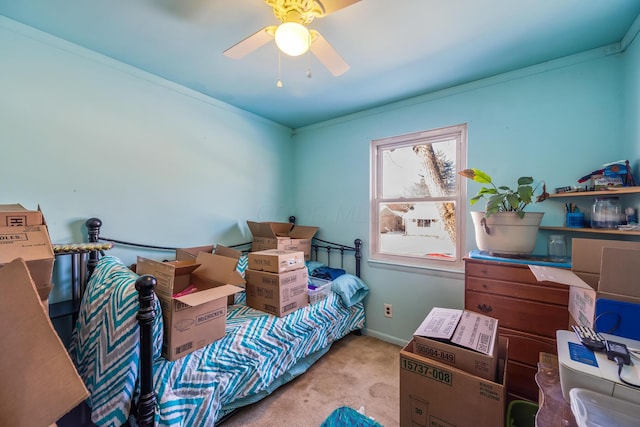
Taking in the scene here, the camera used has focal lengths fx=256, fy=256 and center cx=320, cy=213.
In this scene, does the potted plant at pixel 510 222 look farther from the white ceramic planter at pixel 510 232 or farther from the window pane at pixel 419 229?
the window pane at pixel 419 229

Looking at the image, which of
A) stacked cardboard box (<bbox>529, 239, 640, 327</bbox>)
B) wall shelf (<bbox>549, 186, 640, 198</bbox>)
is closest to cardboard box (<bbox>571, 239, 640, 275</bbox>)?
stacked cardboard box (<bbox>529, 239, 640, 327</bbox>)

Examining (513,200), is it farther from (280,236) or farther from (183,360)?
(183,360)

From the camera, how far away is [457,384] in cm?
108

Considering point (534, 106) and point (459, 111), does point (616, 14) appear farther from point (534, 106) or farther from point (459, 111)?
point (459, 111)

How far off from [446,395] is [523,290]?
3.33 feet

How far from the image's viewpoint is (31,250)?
3.78ft

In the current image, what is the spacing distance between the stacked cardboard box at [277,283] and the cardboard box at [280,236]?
0.49 meters

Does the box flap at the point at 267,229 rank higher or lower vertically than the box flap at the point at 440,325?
higher

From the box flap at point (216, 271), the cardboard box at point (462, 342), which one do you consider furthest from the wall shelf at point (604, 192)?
the box flap at point (216, 271)

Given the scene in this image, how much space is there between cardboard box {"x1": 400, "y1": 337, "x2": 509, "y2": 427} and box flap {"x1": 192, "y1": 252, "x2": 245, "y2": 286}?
1.09 m

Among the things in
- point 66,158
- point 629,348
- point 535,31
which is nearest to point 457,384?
point 629,348

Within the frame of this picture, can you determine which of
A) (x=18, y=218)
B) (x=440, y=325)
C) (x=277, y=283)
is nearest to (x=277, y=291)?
(x=277, y=283)

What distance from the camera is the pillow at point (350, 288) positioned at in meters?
2.45

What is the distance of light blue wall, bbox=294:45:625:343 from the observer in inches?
70.9
